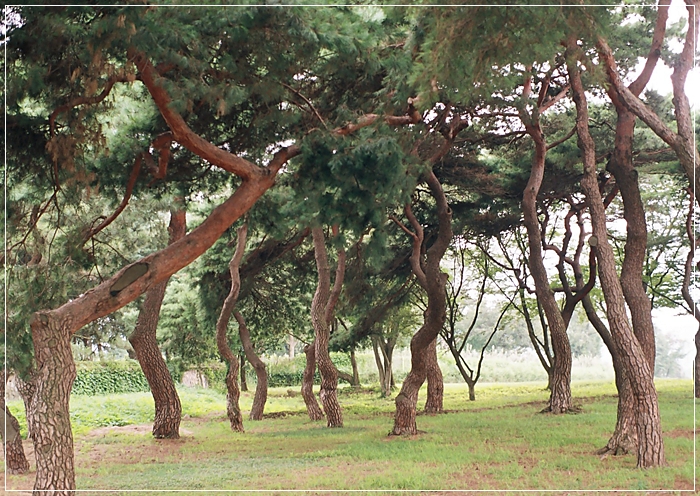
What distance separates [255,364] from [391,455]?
747 centimetres

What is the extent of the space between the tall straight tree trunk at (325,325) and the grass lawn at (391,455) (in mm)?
479

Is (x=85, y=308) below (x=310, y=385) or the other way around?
the other way around

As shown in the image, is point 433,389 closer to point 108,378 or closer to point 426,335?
point 426,335

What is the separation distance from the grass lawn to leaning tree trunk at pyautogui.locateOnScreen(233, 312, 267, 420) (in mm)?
1399

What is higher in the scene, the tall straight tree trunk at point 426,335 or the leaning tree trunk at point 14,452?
the tall straight tree trunk at point 426,335

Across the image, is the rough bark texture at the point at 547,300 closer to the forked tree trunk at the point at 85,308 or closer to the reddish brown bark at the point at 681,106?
the reddish brown bark at the point at 681,106

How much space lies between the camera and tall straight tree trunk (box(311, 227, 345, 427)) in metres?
14.2

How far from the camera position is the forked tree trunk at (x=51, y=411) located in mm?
6207

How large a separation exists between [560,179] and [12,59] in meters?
11.3

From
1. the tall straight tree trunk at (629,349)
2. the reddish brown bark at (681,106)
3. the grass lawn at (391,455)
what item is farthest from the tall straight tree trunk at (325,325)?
the reddish brown bark at (681,106)

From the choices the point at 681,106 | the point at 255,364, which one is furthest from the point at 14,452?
the point at 681,106

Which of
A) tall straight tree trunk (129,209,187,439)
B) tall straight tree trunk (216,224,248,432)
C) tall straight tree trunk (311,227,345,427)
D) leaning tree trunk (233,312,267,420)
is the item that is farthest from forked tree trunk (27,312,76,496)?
leaning tree trunk (233,312,267,420)

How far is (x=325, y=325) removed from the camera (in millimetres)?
14461

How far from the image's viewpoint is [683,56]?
8.25m
